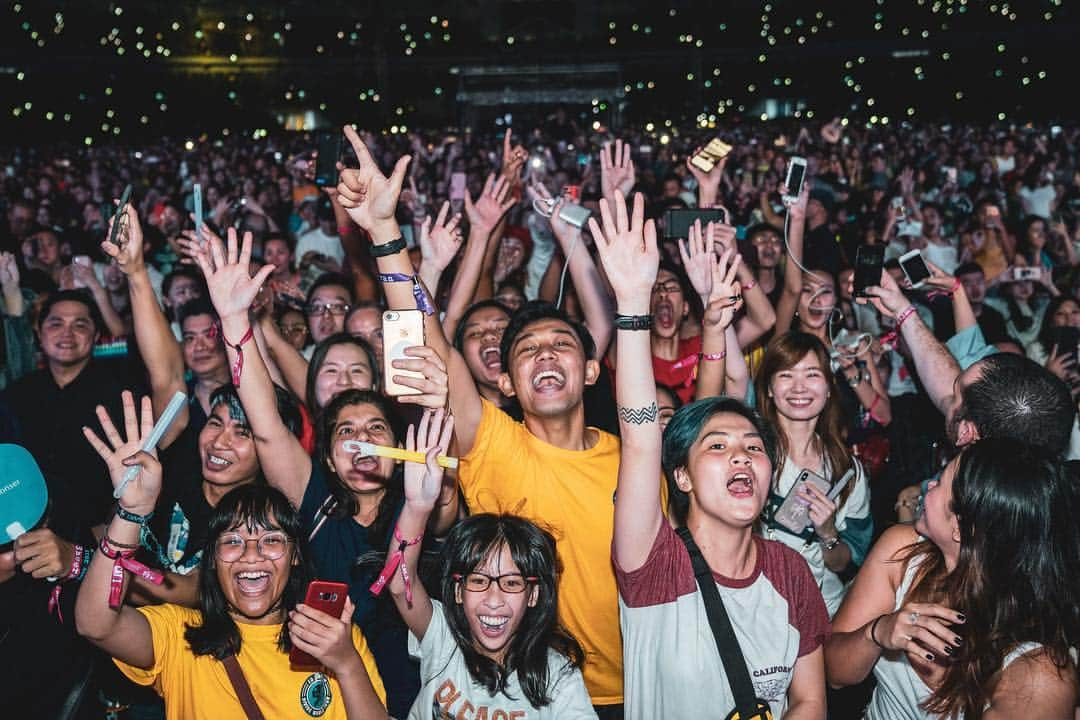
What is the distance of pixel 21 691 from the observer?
2494 mm

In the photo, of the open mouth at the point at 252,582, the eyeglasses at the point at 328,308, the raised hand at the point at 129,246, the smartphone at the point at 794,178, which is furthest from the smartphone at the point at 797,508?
the eyeglasses at the point at 328,308

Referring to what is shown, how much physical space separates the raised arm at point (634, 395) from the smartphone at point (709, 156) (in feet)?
6.91

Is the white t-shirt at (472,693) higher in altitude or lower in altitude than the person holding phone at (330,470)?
lower

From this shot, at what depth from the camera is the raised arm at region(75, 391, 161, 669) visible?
2207 millimetres

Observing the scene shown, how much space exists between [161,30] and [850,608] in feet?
105

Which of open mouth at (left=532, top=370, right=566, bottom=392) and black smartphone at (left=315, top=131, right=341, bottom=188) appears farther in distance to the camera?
black smartphone at (left=315, top=131, right=341, bottom=188)

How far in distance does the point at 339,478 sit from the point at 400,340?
0.77 metres

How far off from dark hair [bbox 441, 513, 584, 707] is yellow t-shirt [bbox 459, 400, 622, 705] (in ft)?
0.32

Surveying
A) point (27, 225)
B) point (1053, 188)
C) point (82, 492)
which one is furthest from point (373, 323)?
point (1053, 188)

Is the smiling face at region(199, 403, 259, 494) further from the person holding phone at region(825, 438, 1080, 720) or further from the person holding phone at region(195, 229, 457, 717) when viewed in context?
the person holding phone at region(825, 438, 1080, 720)

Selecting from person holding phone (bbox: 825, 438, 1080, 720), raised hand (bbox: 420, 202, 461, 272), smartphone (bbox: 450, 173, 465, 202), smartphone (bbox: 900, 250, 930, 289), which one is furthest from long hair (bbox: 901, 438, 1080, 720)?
smartphone (bbox: 450, 173, 465, 202)

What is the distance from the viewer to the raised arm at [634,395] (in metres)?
2.05

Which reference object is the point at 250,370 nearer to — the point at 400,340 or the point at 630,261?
the point at 400,340

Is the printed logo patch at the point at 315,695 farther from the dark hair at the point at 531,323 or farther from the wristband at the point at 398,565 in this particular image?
Answer: the dark hair at the point at 531,323
